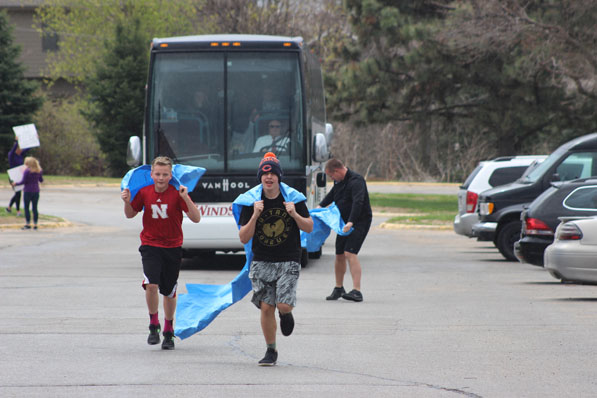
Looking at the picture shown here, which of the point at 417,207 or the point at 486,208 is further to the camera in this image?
the point at 417,207

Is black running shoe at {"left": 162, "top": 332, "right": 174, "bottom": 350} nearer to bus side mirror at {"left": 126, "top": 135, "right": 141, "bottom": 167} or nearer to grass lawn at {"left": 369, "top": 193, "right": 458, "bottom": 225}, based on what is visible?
bus side mirror at {"left": 126, "top": 135, "right": 141, "bottom": 167}

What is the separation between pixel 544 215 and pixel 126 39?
3816cm

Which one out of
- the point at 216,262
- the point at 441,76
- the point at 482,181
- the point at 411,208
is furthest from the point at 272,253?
the point at 441,76

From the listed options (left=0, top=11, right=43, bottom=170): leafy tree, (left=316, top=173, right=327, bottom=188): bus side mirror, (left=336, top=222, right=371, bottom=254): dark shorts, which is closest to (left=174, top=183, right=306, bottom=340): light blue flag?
(left=336, top=222, right=371, bottom=254): dark shorts

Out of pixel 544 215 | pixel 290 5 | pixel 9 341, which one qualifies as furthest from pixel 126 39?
pixel 9 341

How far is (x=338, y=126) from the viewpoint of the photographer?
49406mm

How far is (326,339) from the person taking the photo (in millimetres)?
9289

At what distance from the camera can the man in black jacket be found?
1236 centimetres

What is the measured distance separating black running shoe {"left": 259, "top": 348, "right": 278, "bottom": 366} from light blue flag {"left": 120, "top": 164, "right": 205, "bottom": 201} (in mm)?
1864

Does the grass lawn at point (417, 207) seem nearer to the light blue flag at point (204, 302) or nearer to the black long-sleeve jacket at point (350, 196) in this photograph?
the black long-sleeve jacket at point (350, 196)

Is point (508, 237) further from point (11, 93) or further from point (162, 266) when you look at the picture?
point (11, 93)


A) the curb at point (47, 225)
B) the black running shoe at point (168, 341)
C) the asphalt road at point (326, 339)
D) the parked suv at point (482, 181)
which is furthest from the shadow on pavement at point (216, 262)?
the black running shoe at point (168, 341)

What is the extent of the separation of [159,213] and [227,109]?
7.62 metres

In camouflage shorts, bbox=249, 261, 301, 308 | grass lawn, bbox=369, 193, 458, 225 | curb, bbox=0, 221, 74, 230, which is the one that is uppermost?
camouflage shorts, bbox=249, 261, 301, 308
